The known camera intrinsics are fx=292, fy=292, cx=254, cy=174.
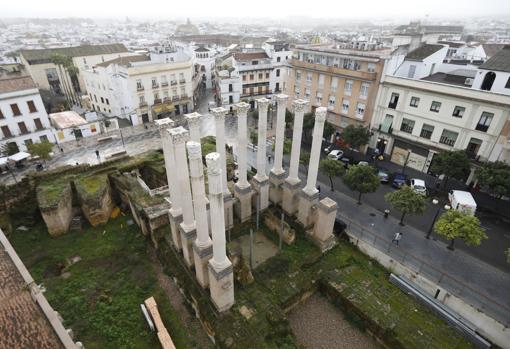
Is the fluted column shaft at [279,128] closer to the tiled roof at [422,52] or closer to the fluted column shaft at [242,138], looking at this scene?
the fluted column shaft at [242,138]

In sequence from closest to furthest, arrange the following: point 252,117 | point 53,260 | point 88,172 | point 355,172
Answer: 1. point 53,260
2. point 355,172
3. point 88,172
4. point 252,117

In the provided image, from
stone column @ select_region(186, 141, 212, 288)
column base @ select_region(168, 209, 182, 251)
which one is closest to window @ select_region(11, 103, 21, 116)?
column base @ select_region(168, 209, 182, 251)

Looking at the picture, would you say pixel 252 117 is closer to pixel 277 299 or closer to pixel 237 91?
pixel 237 91

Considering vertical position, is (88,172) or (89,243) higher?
(88,172)

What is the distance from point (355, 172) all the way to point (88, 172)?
28076mm

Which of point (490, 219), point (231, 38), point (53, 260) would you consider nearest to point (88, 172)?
point (53, 260)

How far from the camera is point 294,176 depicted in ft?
85.5

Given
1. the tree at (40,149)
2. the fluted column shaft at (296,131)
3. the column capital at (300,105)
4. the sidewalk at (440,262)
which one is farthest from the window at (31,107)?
the sidewalk at (440,262)

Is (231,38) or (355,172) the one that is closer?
(355,172)

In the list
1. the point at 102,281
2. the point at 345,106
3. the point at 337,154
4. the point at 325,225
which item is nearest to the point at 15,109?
the point at 102,281

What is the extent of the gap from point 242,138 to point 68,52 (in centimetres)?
8233

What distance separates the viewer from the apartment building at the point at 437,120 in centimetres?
3072

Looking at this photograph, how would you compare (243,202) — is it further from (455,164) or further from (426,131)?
(426,131)

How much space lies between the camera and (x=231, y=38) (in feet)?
546
